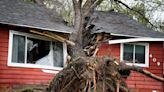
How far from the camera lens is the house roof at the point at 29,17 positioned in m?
14.8

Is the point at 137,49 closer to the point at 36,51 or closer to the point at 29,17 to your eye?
the point at 36,51

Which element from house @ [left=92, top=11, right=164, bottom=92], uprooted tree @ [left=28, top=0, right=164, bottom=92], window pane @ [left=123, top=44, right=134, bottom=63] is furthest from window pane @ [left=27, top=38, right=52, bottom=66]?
uprooted tree @ [left=28, top=0, right=164, bottom=92]

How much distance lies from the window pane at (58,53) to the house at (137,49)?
1.78 metres

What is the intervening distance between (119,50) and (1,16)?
5.91 meters

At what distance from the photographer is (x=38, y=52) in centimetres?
1559

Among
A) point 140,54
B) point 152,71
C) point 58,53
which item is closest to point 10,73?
point 58,53

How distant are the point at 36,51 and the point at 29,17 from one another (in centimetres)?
167

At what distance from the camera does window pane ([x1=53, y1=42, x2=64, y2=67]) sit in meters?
16.1

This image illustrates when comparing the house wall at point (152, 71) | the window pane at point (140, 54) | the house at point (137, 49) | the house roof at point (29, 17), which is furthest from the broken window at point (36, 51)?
the window pane at point (140, 54)

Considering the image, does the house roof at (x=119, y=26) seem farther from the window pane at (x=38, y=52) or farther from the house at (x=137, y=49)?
the window pane at (x=38, y=52)

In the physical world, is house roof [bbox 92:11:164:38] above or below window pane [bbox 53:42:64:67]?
above

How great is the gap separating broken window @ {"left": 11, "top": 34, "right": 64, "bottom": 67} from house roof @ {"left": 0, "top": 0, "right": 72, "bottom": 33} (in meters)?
0.58

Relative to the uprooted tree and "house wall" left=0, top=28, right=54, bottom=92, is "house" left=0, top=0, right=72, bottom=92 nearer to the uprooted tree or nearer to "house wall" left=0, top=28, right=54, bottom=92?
"house wall" left=0, top=28, right=54, bottom=92

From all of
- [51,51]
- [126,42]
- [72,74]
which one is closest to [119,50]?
[126,42]
